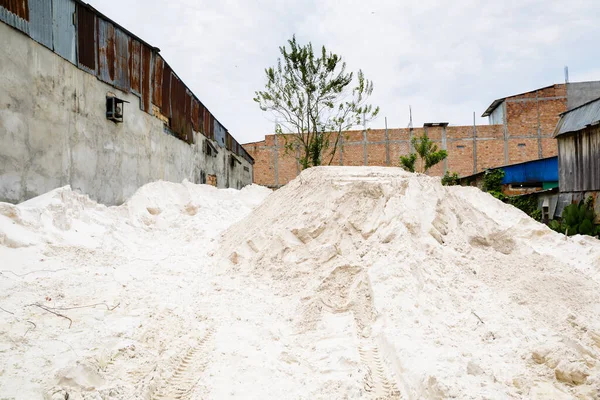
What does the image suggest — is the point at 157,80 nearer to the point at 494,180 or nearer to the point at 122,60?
the point at 122,60

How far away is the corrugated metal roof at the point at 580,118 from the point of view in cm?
1141

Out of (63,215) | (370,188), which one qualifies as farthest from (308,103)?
(63,215)

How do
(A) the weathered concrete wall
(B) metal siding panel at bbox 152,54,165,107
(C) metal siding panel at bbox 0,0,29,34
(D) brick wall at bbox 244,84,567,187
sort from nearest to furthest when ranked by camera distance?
(C) metal siding panel at bbox 0,0,29,34, (A) the weathered concrete wall, (B) metal siding panel at bbox 152,54,165,107, (D) brick wall at bbox 244,84,567,187

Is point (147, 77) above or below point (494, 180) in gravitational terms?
above

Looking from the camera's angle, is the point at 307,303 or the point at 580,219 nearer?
the point at 307,303

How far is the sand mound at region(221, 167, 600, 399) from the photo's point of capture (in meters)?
3.08

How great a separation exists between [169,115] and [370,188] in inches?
251

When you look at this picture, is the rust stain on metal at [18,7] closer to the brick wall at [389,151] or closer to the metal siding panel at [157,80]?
the metal siding panel at [157,80]

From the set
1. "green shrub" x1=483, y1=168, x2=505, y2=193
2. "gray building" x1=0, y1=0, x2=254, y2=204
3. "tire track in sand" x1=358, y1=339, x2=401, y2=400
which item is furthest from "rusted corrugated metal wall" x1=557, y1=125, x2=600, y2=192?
"gray building" x1=0, y1=0, x2=254, y2=204

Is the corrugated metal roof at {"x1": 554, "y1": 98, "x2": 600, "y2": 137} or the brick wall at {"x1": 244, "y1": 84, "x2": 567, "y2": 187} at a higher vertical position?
the brick wall at {"x1": 244, "y1": 84, "x2": 567, "y2": 187}

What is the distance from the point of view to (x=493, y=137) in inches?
950

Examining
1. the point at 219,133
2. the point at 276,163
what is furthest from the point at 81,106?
the point at 276,163

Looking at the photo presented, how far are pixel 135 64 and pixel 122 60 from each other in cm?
55

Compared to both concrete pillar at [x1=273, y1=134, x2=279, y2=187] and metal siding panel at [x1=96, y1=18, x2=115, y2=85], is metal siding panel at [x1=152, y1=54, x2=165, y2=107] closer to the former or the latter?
metal siding panel at [x1=96, y1=18, x2=115, y2=85]
